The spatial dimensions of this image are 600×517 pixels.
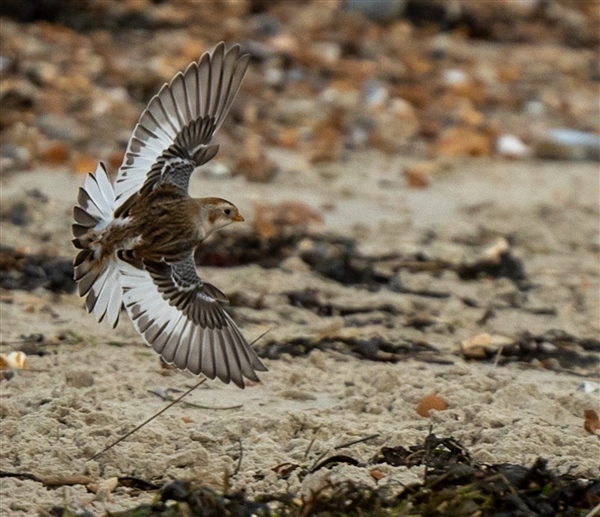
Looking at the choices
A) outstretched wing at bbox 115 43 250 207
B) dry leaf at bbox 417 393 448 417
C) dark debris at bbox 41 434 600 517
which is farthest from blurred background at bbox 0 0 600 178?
dark debris at bbox 41 434 600 517

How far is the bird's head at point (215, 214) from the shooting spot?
383 cm

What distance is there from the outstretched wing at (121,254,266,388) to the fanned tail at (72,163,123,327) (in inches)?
1.7

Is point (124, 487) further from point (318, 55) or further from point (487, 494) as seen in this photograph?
point (318, 55)

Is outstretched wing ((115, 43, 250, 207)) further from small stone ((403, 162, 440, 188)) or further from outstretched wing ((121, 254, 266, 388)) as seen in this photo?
small stone ((403, 162, 440, 188))

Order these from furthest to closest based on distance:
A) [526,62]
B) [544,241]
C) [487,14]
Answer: [487,14] < [526,62] < [544,241]

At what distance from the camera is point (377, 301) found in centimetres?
499

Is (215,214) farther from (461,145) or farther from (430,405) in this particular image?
(461,145)

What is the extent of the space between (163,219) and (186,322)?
32cm

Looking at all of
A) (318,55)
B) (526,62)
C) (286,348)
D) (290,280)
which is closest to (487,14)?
(526,62)

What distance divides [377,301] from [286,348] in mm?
784

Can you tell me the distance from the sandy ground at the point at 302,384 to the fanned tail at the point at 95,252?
0.24 m

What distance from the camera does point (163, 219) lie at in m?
3.76

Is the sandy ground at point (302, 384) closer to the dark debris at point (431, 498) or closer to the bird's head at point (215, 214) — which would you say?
the dark debris at point (431, 498)

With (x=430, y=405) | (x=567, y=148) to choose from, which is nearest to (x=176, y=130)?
(x=430, y=405)
